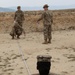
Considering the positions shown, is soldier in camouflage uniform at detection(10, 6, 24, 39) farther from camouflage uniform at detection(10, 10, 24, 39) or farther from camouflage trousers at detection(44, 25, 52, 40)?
camouflage trousers at detection(44, 25, 52, 40)

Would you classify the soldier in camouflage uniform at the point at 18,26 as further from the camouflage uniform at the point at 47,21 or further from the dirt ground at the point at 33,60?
the dirt ground at the point at 33,60

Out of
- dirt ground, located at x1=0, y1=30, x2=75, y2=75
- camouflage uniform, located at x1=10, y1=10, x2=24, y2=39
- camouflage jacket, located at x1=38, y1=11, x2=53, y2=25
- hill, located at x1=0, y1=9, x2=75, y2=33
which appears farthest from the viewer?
hill, located at x1=0, y1=9, x2=75, y2=33

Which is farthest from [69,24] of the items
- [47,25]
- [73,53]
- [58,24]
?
[73,53]

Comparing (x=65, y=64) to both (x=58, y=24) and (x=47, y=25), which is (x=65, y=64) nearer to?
(x=47, y=25)

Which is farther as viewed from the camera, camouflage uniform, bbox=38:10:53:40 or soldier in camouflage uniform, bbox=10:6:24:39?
soldier in camouflage uniform, bbox=10:6:24:39

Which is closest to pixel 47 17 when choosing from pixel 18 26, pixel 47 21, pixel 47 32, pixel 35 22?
pixel 47 21

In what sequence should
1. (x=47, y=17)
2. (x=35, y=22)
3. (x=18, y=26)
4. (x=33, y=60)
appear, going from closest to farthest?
1. (x=33, y=60)
2. (x=47, y=17)
3. (x=18, y=26)
4. (x=35, y=22)

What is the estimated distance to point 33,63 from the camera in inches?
416

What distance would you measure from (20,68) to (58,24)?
19.3m

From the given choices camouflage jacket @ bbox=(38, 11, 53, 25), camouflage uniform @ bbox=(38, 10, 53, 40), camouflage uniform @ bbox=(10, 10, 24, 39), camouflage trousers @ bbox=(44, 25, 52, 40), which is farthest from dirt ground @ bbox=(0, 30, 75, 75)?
camouflage uniform @ bbox=(10, 10, 24, 39)

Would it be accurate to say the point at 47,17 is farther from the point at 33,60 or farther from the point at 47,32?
the point at 33,60


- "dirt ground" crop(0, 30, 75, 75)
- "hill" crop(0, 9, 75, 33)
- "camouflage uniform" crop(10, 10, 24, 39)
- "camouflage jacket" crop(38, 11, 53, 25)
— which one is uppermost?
"camouflage jacket" crop(38, 11, 53, 25)

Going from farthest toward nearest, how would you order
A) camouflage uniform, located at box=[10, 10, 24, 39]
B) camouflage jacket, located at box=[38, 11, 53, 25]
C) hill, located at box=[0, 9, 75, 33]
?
hill, located at box=[0, 9, 75, 33] → camouflage uniform, located at box=[10, 10, 24, 39] → camouflage jacket, located at box=[38, 11, 53, 25]

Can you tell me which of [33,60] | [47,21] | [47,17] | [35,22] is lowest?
[35,22]
